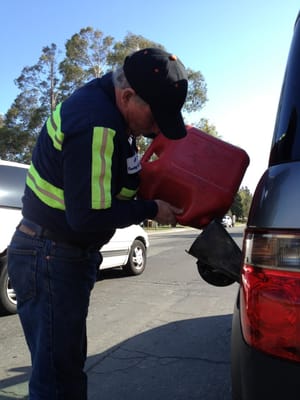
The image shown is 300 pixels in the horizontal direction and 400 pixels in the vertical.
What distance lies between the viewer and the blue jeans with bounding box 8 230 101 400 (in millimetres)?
1985

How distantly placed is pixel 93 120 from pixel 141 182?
50 cm

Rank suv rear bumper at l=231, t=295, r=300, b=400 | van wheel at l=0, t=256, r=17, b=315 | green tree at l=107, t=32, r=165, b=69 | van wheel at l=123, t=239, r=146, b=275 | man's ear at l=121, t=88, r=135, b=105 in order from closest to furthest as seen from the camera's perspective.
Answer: suv rear bumper at l=231, t=295, r=300, b=400
man's ear at l=121, t=88, r=135, b=105
van wheel at l=0, t=256, r=17, b=315
van wheel at l=123, t=239, r=146, b=275
green tree at l=107, t=32, r=165, b=69

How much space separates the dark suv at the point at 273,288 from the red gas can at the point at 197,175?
0.51 meters

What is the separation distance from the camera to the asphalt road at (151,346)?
10.8 feet

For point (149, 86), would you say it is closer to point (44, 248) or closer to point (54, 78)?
point (44, 248)

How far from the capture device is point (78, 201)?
1789 millimetres

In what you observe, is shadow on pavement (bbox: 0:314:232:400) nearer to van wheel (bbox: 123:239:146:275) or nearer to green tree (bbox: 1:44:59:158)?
van wheel (bbox: 123:239:146:275)

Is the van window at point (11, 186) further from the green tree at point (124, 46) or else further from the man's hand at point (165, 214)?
the green tree at point (124, 46)

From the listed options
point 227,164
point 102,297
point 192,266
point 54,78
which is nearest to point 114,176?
point 227,164

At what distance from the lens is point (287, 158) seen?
1568 mm

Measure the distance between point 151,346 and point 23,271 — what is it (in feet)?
8.01

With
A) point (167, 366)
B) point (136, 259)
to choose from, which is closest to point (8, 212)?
point (167, 366)

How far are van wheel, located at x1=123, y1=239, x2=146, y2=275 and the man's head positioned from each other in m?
6.13

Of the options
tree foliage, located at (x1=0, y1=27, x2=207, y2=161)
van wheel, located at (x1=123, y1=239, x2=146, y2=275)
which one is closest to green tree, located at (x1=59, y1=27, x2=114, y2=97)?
tree foliage, located at (x1=0, y1=27, x2=207, y2=161)
